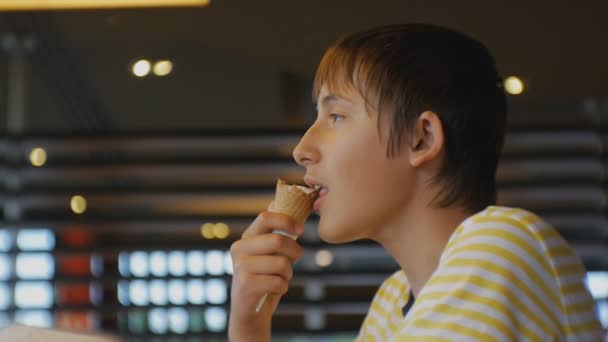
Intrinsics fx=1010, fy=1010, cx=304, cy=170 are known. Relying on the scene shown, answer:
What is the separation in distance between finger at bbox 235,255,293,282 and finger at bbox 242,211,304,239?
0.12ft

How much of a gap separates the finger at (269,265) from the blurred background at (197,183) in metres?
3.64

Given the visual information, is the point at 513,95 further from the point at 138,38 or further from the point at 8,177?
the point at 8,177

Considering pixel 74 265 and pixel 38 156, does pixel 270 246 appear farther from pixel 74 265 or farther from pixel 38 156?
pixel 38 156

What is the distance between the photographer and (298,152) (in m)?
1.07

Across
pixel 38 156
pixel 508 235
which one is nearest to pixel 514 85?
pixel 38 156

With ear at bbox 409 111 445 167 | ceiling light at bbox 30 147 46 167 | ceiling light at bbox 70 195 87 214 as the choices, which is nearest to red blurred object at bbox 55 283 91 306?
ceiling light at bbox 70 195 87 214

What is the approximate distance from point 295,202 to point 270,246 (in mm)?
68

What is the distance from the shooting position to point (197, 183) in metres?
5.23

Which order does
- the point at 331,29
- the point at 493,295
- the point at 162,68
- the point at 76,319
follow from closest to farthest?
the point at 493,295 < the point at 331,29 < the point at 76,319 < the point at 162,68

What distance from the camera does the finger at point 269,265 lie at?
111 cm

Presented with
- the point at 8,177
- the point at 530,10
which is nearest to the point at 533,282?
the point at 530,10

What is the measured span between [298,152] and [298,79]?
4.29m

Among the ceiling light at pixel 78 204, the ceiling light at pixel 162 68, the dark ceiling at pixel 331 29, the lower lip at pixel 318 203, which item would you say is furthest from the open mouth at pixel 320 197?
the ceiling light at pixel 162 68

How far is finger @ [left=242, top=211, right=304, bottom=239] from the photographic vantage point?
1132 millimetres
